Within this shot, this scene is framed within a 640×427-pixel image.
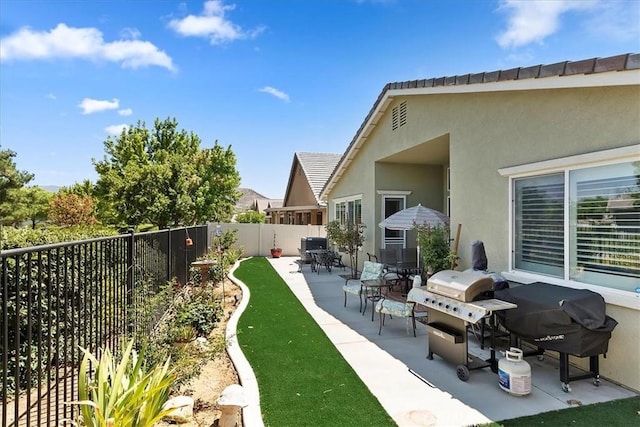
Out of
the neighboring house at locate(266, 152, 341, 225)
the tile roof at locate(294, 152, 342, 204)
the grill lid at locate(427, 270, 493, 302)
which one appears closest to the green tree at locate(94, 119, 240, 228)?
the neighboring house at locate(266, 152, 341, 225)

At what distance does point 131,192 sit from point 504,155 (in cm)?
1718

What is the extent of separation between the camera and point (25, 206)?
32125 mm

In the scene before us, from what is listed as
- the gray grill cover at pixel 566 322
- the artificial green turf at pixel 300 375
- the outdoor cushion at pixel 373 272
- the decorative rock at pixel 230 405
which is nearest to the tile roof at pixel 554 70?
the gray grill cover at pixel 566 322

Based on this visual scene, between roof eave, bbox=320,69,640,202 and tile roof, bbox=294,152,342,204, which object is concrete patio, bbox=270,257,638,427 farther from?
tile roof, bbox=294,152,342,204

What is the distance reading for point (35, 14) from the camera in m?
9.56

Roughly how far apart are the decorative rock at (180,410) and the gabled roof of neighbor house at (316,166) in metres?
20.9

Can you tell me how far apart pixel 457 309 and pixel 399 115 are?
8.17m

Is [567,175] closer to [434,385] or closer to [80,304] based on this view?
[434,385]

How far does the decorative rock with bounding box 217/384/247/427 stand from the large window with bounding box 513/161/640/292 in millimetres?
5146

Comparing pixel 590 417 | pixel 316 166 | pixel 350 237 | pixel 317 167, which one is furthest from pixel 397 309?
pixel 316 166

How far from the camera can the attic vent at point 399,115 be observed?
11.3 metres

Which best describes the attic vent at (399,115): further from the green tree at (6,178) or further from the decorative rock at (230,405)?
the green tree at (6,178)

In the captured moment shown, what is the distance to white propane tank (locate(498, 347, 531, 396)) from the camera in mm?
4461

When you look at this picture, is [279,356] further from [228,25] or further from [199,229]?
[228,25]
